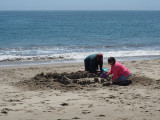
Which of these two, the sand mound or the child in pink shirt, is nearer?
the sand mound

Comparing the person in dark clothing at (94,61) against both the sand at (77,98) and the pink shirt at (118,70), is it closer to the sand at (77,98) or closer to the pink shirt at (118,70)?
the sand at (77,98)

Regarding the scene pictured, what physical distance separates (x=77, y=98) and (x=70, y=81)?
174 cm

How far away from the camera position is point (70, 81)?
29.2 feet

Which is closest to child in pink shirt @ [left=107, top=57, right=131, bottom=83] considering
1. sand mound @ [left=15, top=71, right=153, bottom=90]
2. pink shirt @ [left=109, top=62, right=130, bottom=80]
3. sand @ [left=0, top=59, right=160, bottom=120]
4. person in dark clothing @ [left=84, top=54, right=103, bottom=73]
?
pink shirt @ [left=109, top=62, right=130, bottom=80]

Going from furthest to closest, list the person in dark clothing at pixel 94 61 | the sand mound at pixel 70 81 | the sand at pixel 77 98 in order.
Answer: the person in dark clothing at pixel 94 61 → the sand mound at pixel 70 81 → the sand at pixel 77 98

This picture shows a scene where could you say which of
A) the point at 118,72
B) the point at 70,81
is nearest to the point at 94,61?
the point at 118,72

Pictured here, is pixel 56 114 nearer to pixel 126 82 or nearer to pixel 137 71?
pixel 126 82

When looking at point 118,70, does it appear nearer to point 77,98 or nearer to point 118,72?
point 118,72

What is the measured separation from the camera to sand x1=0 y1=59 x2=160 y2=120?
6023mm

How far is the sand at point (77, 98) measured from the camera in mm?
6023

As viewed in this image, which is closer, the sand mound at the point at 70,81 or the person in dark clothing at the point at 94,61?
the sand mound at the point at 70,81

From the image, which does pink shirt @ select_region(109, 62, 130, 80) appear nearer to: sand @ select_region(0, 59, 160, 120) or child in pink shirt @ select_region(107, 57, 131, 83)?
child in pink shirt @ select_region(107, 57, 131, 83)

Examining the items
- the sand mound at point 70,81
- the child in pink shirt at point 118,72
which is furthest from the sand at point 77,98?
the child in pink shirt at point 118,72

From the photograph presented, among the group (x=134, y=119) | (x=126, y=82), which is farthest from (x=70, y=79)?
(x=134, y=119)
